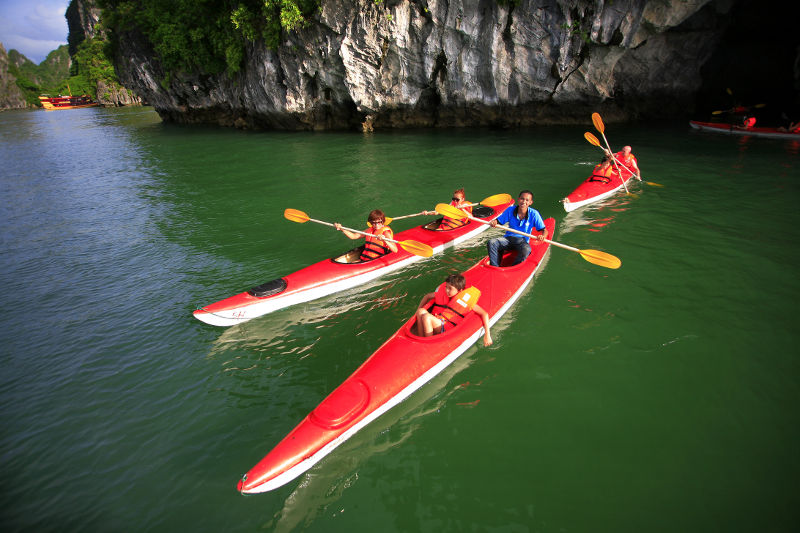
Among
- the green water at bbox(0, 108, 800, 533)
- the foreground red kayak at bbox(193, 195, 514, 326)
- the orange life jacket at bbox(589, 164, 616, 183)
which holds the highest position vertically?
the orange life jacket at bbox(589, 164, 616, 183)

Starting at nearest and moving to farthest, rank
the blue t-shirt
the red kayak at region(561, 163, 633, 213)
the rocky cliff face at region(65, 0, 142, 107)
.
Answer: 1. the blue t-shirt
2. the red kayak at region(561, 163, 633, 213)
3. the rocky cliff face at region(65, 0, 142, 107)

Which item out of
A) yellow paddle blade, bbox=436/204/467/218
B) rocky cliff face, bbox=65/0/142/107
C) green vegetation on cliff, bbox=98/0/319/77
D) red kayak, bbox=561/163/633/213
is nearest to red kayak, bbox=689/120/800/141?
red kayak, bbox=561/163/633/213

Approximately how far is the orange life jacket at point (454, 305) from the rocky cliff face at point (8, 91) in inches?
4621

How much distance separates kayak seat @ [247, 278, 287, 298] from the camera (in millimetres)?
5910

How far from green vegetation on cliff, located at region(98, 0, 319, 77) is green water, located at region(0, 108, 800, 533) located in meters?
15.2

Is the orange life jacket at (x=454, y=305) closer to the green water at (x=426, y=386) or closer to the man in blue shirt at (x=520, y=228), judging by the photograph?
the green water at (x=426, y=386)

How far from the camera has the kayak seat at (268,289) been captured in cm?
591

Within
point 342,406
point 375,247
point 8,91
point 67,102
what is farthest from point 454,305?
point 8,91

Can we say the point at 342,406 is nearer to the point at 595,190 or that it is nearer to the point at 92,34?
the point at 595,190

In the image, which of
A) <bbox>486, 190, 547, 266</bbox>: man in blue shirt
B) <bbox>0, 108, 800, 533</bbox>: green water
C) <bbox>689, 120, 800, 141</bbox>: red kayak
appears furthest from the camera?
<bbox>689, 120, 800, 141</bbox>: red kayak

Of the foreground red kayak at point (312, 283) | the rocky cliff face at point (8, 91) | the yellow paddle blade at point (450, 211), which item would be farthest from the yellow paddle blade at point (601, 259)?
the rocky cliff face at point (8, 91)

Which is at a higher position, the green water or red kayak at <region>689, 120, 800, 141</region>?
red kayak at <region>689, 120, 800, 141</region>

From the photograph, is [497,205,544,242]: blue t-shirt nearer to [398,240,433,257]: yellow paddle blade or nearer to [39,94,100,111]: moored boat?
[398,240,433,257]: yellow paddle blade

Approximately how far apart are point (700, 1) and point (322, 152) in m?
16.4
